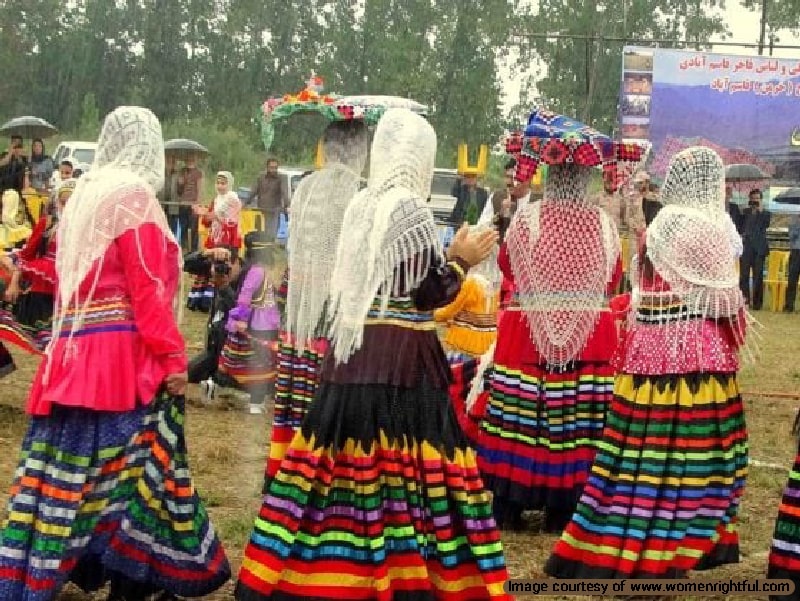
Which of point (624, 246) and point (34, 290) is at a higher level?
point (624, 246)

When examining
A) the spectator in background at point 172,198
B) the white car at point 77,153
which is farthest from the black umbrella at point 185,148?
the white car at point 77,153

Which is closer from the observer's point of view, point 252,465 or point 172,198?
point 252,465

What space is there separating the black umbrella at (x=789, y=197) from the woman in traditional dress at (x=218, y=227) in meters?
11.5

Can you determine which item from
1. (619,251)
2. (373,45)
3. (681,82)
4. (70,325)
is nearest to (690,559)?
(619,251)

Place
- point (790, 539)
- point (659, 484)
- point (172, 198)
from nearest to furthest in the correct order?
point (790, 539) < point (659, 484) < point (172, 198)

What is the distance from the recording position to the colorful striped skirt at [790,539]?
4.86 m

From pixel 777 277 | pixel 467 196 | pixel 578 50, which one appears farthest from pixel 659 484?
pixel 578 50

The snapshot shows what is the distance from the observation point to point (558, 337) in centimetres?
622

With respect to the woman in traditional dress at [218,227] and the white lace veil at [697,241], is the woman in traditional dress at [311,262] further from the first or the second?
the woman in traditional dress at [218,227]

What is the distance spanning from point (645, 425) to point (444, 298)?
1299mm

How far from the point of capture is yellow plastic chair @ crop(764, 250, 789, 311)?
20375 millimetres

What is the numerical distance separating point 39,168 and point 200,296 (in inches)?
241

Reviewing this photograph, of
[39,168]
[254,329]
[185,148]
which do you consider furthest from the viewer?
[185,148]

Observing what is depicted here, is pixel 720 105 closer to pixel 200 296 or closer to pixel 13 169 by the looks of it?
pixel 200 296
